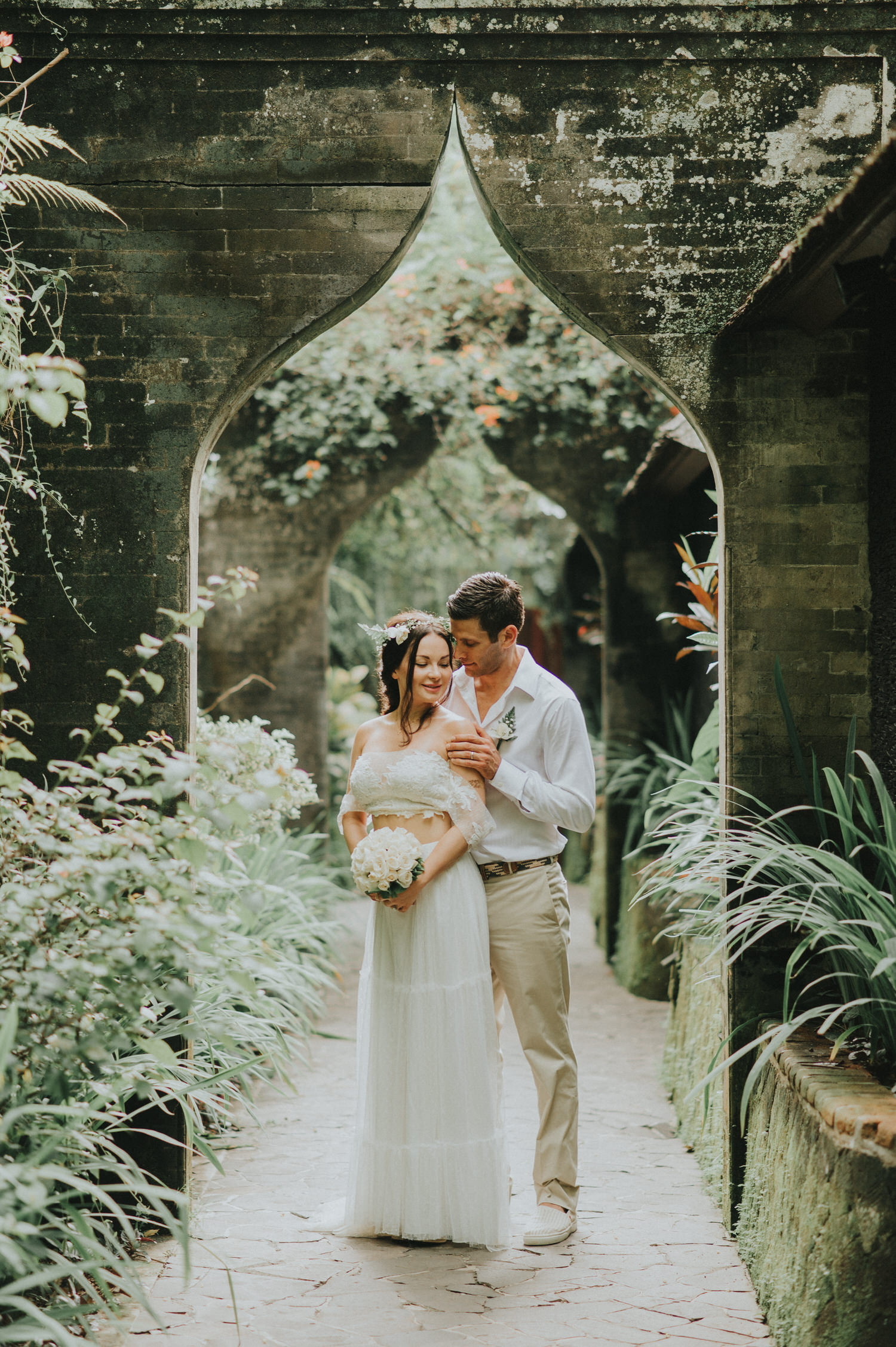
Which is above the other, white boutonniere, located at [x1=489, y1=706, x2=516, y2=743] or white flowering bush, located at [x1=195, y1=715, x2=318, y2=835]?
white boutonniere, located at [x1=489, y1=706, x2=516, y2=743]

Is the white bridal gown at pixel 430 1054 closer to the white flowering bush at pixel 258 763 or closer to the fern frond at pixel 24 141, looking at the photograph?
the white flowering bush at pixel 258 763

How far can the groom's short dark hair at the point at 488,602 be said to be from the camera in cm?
374

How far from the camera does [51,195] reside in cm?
388

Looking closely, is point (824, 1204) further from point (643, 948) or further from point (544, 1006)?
point (643, 948)

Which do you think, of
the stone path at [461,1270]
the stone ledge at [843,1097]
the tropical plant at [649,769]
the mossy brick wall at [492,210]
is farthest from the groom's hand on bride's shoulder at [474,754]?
the tropical plant at [649,769]

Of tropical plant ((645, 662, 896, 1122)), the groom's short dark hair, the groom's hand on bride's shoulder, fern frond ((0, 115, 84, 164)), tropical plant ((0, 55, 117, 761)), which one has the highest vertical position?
fern frond ((0, 115, 84, 164))

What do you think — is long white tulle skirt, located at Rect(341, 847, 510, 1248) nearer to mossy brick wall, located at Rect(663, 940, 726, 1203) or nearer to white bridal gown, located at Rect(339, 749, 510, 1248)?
white bridal gown, located at Rect(339, 749, 510, 1248)

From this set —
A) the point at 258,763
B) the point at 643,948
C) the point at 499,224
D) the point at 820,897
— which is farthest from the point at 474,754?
the point at 643,948

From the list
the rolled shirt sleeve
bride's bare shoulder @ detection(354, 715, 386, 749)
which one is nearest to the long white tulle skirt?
the rolled shirt sleeve

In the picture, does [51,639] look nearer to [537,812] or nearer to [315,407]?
[537,812]

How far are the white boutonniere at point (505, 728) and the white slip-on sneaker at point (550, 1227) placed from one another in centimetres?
145

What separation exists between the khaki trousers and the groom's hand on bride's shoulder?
37cm

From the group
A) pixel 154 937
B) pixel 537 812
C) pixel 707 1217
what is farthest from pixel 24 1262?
pixel 707 1217

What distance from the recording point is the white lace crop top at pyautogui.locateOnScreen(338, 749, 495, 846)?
365cm
